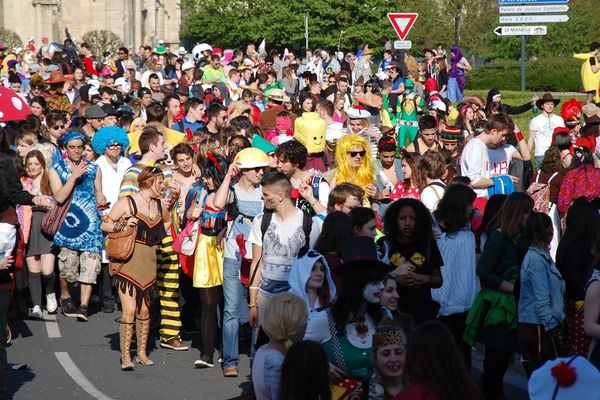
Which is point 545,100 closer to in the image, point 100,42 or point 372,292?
point 372,292

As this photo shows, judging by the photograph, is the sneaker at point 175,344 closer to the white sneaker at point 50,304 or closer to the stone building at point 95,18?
the white sneaker at point 50,304

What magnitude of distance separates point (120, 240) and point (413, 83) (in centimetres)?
1758

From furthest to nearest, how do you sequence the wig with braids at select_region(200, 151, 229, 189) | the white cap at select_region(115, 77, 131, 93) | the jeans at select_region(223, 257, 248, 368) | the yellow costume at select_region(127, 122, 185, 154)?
the white cap at select_region(115, 77, 131, 93) < the yellow costume at select_region(127, 122, 185, 154) < the wig with braids at select_region(200, 151, 229, 189) < the jeans at select_region(223, 257, 248, 368)

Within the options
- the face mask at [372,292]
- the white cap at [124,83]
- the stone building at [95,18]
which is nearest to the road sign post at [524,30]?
the white cap at [124,83]

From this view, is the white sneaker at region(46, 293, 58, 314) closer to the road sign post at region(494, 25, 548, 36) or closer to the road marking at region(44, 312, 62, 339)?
the road marking at region(44, 312, 62, 339)

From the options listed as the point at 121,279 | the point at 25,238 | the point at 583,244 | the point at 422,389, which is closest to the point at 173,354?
the point at 121,279

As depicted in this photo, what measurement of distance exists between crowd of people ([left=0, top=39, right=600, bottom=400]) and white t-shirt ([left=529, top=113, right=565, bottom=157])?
2.96 feet

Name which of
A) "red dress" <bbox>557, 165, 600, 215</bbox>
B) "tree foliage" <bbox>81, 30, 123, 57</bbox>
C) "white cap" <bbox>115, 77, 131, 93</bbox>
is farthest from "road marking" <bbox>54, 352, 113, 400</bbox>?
"tree foliage" <bbox>81, 30, 123, 57</bbox>

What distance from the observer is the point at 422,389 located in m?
5.62

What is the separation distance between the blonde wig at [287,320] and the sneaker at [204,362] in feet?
14.8

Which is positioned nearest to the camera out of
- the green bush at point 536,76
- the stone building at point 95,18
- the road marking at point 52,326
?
the road marking at point 52,326

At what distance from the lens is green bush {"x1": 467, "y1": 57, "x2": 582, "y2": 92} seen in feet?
133

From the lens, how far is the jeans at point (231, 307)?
35.1 ft

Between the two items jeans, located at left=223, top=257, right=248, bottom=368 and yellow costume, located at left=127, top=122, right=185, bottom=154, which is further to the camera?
yellow costume, located at left=127, top=122, right=185, bottom=154
